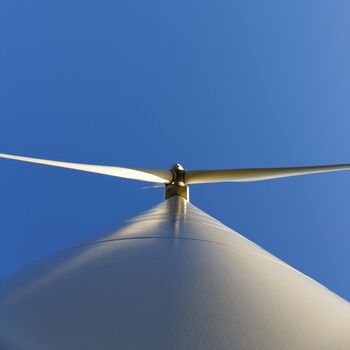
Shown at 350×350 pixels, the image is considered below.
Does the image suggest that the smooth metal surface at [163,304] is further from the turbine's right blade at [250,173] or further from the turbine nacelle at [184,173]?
the turbine's right blade at [250,173]

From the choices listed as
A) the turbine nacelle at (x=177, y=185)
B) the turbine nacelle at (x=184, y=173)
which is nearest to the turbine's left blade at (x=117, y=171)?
the turbine nacelle at (x=184, y=173)

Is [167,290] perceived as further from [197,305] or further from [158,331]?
[158,331]

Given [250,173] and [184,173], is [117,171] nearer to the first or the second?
[184,173]

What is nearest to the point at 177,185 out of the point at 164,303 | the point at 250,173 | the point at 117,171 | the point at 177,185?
the point at 177,185

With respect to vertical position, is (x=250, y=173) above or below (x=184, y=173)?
below

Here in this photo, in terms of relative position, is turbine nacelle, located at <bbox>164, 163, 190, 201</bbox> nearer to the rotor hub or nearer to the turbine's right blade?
the rotor hub

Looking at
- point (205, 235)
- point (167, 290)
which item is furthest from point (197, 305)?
point (205, 235)

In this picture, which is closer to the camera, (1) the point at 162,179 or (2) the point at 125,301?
(2) the point at 125,301
